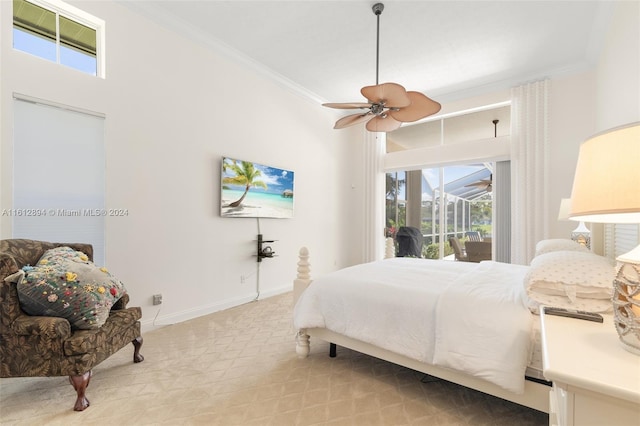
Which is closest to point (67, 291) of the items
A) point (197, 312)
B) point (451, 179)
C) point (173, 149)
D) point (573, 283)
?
point (197, 312)

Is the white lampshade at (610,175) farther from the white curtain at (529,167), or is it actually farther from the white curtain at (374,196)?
the white curtain at (374,196)

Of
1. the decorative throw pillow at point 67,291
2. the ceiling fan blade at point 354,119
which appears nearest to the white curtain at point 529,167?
the ceiling fan blade at point 354,119

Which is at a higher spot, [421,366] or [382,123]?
[382,123]

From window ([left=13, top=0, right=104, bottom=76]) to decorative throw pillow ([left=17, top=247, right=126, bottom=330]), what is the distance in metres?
1.76

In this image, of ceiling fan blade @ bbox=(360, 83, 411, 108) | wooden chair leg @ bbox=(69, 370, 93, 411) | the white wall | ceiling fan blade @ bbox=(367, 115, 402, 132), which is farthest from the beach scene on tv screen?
the white wall

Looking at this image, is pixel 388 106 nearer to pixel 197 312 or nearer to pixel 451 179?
pixel 197 312

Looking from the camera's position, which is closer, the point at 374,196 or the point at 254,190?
the point at 254,190

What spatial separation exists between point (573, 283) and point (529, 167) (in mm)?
3530

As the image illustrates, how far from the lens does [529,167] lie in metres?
4.31

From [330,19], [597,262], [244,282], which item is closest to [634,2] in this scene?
[597,262]

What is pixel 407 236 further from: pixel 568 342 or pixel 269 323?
pixel 568 342

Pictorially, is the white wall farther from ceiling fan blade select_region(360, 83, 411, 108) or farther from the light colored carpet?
the light colored carpet

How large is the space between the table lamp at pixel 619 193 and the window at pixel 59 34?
364cm

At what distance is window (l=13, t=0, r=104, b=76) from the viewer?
97.1 inches
